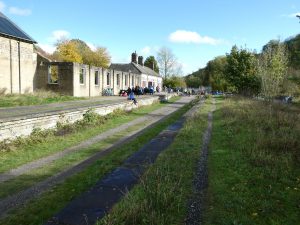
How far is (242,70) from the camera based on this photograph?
3991 cm

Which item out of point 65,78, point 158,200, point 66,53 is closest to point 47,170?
point 158,200

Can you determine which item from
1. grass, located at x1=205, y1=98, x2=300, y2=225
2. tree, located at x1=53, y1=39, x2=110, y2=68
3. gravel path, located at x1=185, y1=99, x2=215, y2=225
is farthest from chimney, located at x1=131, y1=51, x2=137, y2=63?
gravel path, located at x1=185, y1=99, x2=215, y2=225

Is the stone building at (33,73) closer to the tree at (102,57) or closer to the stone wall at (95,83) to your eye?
the stone wall at (95,83)

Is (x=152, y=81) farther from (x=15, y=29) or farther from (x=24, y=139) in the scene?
(x=24, y=139)

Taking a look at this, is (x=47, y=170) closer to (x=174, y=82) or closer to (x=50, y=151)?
(x=50, y=151)

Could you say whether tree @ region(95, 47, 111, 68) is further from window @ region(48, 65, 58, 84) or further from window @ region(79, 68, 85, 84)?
window @ region(79, 68, 85, 84)

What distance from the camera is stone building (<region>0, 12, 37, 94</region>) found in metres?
25.5

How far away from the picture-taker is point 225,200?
6.24 m

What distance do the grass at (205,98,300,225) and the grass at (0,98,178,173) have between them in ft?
18.3

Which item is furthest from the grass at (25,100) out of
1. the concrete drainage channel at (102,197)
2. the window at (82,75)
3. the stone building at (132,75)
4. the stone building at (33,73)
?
the stone building at (132,75)

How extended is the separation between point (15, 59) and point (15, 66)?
1.79 feet

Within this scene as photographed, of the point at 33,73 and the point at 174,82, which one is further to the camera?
the point at 174,82

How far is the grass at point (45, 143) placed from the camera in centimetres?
1053

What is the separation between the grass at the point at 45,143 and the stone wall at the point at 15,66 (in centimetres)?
1109
